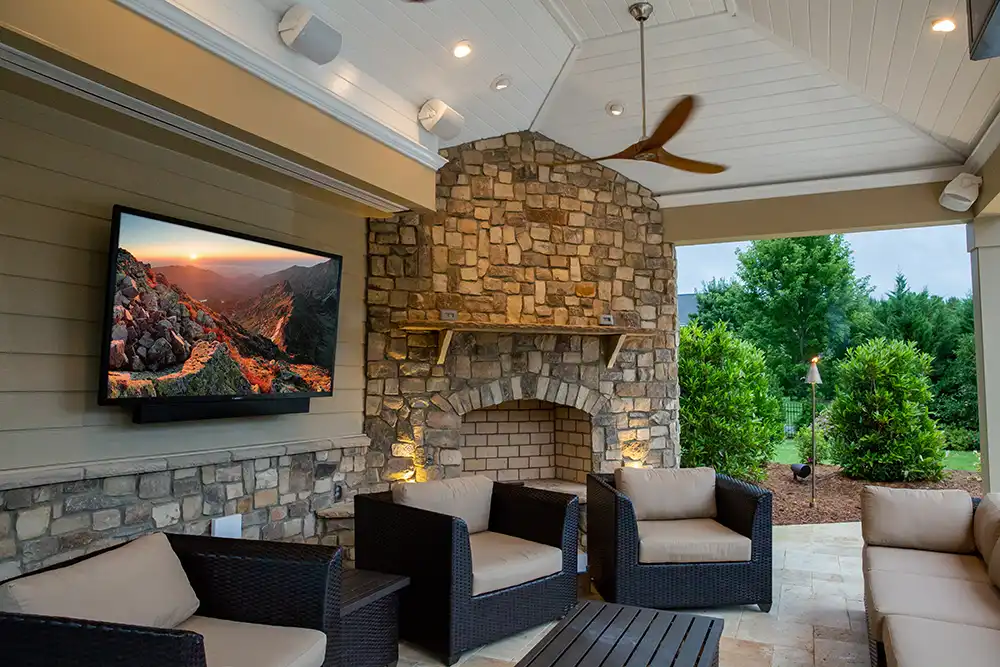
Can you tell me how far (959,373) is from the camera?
1056 cm

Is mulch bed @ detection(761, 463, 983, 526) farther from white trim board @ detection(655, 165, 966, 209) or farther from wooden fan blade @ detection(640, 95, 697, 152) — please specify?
wooden fan blade @ detection(640, 95, 697, 152)

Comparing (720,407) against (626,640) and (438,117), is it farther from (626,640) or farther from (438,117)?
(626,640)

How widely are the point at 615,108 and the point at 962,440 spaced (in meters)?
8.31

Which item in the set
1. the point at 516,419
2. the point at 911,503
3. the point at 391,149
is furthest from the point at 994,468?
the point at 391,149

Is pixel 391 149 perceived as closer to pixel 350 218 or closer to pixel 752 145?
pixel 350 218

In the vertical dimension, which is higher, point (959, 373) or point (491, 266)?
point (491, 266)

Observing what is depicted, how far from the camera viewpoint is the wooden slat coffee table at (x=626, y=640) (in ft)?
8.15

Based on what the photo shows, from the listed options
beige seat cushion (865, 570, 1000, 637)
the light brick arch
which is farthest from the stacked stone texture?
beige seat cushion (865, 570, 1000, 637)

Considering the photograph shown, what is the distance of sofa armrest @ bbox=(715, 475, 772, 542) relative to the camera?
13.2ft

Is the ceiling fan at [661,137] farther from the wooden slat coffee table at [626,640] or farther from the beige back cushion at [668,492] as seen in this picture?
the wooden slat coffee table at [626,640]

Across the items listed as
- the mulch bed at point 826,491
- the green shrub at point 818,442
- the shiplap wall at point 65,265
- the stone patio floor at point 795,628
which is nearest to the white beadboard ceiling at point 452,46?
the shiplap wall at point 65,265

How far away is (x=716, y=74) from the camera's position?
5.03m

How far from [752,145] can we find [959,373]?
23.8 ft

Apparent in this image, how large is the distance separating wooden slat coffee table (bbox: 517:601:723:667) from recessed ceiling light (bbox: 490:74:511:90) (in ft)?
11.7
